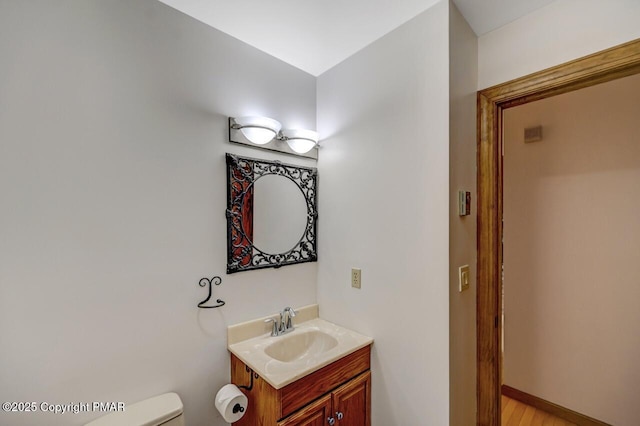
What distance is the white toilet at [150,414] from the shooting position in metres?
1.12

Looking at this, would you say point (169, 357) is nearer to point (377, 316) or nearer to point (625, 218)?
point (377, 316)

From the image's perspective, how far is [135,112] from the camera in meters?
1.26

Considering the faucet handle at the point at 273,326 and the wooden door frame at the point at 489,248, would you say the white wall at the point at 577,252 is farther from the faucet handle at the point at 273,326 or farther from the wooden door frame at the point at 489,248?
the faucet handle at the point at 273,326

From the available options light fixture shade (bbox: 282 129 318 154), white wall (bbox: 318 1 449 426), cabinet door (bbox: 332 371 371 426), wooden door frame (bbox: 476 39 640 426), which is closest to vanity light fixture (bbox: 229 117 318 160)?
light fixture shade (bbox: 282 129 318 154)

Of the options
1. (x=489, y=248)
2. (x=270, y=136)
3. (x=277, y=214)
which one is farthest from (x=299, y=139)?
(x=489, y=248)

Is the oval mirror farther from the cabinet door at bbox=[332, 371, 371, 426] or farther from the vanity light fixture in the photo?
the cabinet door at bbox=[332, 371, 371, 426]

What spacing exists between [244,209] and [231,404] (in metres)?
0.98

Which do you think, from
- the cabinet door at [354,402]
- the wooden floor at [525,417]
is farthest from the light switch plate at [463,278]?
the wooden floor at [525,417]

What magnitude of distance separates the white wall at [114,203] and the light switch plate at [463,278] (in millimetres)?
1115

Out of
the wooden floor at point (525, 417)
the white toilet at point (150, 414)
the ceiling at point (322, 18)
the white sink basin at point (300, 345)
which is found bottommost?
the wooden floor at point (525, 417)

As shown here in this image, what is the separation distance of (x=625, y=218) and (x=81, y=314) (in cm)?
307

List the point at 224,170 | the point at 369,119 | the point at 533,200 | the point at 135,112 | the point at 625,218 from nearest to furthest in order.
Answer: the point at 135,112 → the point at 224,170 → the point at 369,119 → the point at 625,218 → the point at 533,200

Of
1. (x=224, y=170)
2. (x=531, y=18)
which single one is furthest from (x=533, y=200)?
(x=224, y=170)

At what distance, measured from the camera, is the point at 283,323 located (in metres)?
1.70
